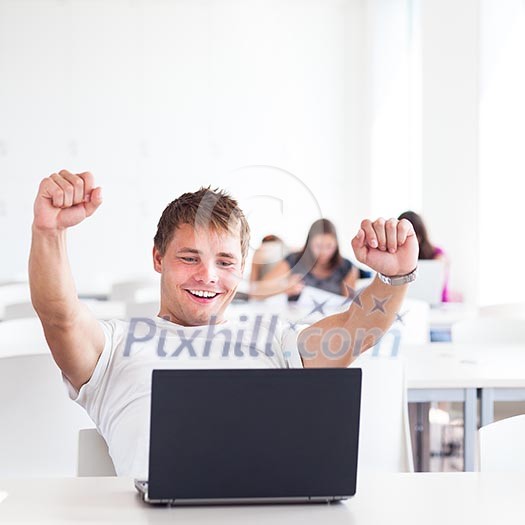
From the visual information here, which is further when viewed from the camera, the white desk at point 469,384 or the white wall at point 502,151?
the white wall at point 502,151

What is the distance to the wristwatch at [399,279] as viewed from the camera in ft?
5.90

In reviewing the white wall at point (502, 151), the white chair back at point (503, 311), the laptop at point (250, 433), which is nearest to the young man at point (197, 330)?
the laptop at point (250, 433)

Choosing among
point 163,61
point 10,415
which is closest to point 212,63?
point 163,61

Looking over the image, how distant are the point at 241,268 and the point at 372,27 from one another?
730cm

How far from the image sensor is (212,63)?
8812 mm

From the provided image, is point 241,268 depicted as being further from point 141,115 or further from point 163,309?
point 141,115

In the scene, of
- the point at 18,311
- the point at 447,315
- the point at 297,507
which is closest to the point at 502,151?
the point at 447,315

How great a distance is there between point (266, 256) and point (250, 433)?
2.77ft

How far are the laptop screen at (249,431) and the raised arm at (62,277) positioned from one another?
389 mm

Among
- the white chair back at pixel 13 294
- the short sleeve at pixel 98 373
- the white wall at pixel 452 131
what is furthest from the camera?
the white wall at pixel 452 131

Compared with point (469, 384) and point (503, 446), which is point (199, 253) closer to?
point (503, 446)

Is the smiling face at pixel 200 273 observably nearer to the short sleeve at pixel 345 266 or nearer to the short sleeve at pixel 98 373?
the short sleeve at pixel 98 373

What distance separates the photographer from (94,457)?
1.91 metres

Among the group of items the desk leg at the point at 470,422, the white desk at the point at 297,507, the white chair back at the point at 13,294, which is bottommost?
the desk leg at the point at 470,422
